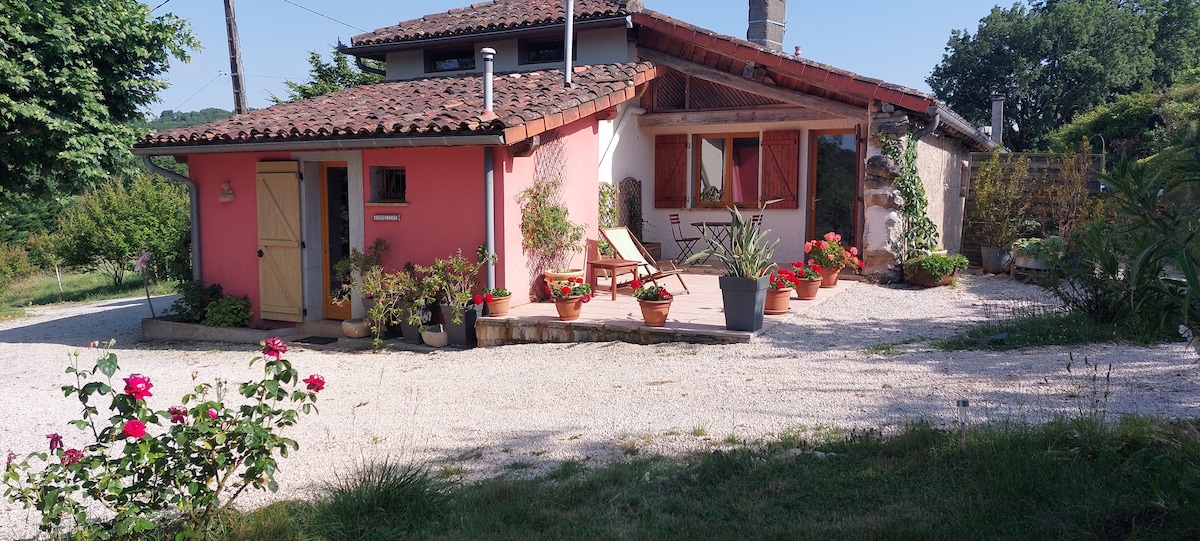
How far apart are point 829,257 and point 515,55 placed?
5861mm

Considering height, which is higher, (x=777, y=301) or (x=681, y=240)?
(x=681, y=240)

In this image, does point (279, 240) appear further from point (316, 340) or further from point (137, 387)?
point (137, 387)

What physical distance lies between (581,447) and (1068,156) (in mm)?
11068

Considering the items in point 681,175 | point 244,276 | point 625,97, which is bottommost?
point 244,276

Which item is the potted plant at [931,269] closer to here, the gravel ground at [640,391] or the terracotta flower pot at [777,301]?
the gravel ground at [640,391]

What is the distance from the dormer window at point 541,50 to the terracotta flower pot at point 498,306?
16.5ft

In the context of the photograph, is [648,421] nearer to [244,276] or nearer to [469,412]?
[469,412]

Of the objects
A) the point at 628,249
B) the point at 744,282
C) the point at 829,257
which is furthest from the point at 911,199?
the point at 744,282

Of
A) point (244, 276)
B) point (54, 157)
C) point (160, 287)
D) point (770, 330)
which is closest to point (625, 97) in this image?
point (770, 330)

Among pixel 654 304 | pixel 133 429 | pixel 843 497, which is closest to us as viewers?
pixel 133 429

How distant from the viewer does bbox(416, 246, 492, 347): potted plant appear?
8664 mm

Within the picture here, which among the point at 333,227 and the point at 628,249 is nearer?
the point at 333,227

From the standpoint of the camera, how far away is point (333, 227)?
10.3 m

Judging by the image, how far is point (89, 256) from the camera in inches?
696
